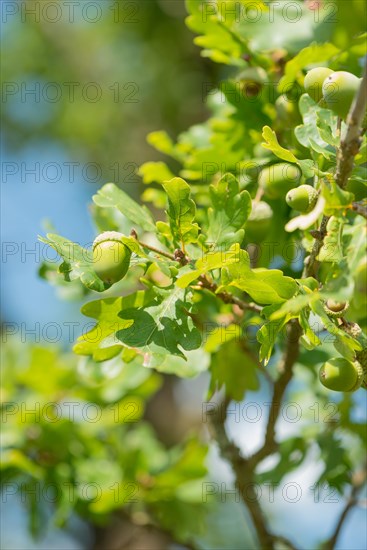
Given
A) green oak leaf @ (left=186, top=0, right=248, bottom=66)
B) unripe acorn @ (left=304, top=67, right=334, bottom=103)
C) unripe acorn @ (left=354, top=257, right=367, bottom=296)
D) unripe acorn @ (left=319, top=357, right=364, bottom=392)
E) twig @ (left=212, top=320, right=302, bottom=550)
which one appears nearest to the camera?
unripe acorn @ (left=354, top=257, right=367, bottom=296)

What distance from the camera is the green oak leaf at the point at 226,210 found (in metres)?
1.00

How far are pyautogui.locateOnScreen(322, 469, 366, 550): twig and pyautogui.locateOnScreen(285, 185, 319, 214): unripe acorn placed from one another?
32.6 inches

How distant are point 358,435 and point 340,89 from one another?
32.7 inches

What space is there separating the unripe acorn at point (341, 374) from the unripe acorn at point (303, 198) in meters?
0.19

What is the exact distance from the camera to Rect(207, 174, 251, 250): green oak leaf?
997 millimetres

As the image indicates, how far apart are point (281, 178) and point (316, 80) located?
0.57ft

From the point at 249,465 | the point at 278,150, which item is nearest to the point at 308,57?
the point at 278,150

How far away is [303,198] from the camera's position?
0.89 meters

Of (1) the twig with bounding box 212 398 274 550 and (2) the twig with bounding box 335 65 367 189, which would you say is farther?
(1) the twig with bounding box 212 398 274 550

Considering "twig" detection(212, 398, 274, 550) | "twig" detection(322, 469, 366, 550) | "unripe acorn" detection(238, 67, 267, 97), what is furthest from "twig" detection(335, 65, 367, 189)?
"twig" detection(322, 469, 366, 550)

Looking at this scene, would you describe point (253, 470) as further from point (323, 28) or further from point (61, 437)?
point (323, 28)

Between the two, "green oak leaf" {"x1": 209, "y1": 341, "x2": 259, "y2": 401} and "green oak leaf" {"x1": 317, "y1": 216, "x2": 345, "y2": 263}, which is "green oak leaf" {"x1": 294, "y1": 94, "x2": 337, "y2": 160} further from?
"green oak leaf" {"x1": 209, "y1": 341, "x2": 259, "y2": 401}

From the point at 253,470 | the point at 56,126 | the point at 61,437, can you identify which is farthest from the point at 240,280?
the point at 56,126

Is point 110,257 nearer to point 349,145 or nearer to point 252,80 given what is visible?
point 349,145
